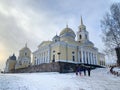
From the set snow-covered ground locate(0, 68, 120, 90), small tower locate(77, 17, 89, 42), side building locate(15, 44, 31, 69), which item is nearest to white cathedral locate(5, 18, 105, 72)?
small tower locate(77, 17, 89, 42)

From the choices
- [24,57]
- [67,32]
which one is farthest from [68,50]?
[24,57]

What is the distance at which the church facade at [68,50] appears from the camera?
127ft

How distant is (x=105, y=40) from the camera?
20203 mm

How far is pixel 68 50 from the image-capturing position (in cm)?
4003

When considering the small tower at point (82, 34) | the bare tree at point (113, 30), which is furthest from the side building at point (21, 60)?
the bare tree at point (113, 30)

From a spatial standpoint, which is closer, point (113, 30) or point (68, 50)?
point (113, 30)

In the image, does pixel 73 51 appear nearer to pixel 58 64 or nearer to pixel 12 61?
pixel 58 64

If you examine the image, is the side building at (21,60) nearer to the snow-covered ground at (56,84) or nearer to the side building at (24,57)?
the side building at (24,57)

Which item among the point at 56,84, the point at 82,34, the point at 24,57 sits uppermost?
the point at 82,34

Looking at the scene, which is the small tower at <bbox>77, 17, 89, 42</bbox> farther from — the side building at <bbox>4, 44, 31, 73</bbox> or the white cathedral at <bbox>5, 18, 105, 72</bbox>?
the side building at <bbox>4, 44, 31, 73</bbox>

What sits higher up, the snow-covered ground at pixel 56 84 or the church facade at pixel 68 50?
the church facade at pixel 68 50

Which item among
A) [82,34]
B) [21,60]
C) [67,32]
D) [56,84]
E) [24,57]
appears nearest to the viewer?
[56,84]

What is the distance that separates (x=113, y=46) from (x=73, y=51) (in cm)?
2217

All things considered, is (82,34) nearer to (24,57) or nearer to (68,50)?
(68,50)
